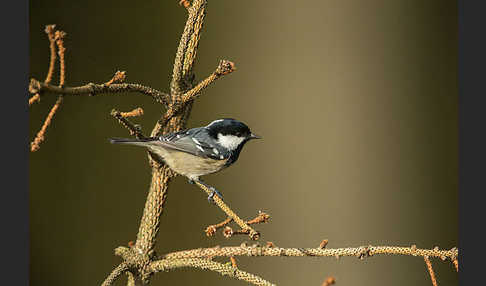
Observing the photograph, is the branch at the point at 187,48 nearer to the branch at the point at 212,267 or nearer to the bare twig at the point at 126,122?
the bare twig at the point at 126,122

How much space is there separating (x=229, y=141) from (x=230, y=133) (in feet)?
0.05

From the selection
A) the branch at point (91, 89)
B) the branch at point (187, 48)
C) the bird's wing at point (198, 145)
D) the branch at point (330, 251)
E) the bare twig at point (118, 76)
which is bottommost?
the branch at point (330, 251)

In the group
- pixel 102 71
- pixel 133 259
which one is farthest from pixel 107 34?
pixel 133 259

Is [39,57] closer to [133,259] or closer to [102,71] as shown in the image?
[102,71]

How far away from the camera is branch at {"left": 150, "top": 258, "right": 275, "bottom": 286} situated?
520mm

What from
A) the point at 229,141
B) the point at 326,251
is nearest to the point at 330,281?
the point at 326,251

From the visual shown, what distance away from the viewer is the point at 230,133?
2.35ft

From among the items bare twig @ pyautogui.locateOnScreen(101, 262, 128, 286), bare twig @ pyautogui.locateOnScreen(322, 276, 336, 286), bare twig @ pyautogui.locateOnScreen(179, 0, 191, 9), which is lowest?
bare twig @ pyautogui.locateOnScreen(322, 276, 336, 286)

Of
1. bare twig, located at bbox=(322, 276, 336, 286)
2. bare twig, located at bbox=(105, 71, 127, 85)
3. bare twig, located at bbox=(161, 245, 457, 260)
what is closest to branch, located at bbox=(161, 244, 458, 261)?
bare twig, located at bbox=(161, 245, 457, 260)

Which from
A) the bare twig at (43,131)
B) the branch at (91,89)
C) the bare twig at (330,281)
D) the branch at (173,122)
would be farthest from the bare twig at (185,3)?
the bare twig at (330,281)

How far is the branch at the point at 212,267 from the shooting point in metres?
0.52

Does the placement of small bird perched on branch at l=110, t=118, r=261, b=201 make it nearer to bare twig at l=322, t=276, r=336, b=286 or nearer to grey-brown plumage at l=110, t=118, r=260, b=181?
grey-brown plumage at l=110, t=118, r=260, b=181

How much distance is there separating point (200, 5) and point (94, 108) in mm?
491

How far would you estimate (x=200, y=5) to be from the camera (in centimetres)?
56
